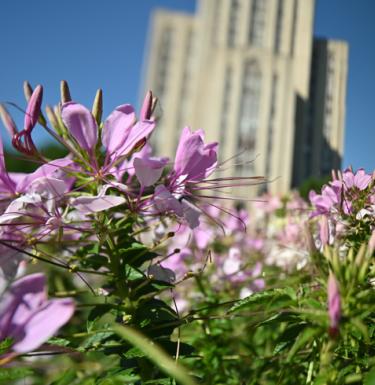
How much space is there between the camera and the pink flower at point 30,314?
0.98 feet

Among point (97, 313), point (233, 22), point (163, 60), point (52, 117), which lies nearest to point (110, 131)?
point (52, 117)

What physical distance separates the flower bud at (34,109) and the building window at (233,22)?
25765 millimetres

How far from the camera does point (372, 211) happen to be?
587 mm

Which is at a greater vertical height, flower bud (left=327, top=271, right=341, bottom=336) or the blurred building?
the blurred building

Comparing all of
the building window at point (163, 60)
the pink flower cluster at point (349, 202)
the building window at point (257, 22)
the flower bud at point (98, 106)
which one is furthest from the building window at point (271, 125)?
the flower bud at point (98, 106)

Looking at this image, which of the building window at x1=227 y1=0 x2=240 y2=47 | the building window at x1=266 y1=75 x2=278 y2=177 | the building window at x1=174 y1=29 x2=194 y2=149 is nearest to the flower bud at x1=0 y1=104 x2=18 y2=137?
the building window at x1=266 y1=75 x2=278 y2=177

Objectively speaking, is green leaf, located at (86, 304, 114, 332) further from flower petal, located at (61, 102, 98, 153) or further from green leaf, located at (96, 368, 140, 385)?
flower petal, located at (61, 102, 98, 153)

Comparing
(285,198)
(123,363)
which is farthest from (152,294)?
(285,198)

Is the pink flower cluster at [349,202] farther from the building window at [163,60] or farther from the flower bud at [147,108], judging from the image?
the building window at [163,60]

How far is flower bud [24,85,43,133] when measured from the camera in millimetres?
541

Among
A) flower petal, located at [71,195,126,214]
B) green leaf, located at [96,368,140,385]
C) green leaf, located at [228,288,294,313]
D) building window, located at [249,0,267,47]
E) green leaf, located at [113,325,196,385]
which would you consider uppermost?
building window, located at [249,0,267,47]

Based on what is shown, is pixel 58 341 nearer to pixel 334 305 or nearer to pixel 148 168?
pixel 148 168

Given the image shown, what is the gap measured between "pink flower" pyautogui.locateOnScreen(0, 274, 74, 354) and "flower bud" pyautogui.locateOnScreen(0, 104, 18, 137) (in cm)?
29

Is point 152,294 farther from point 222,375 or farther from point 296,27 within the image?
point 296,27
